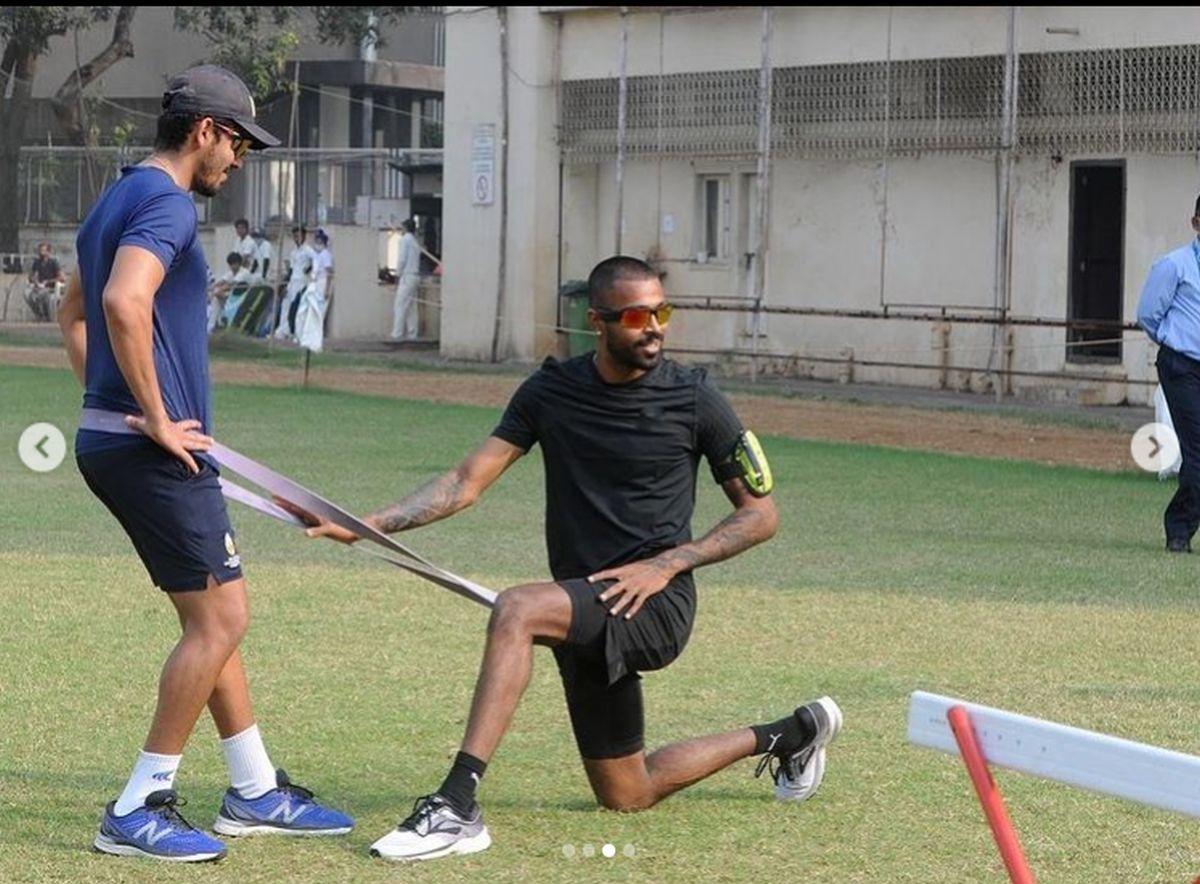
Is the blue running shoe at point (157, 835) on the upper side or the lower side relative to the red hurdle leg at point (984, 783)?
lower

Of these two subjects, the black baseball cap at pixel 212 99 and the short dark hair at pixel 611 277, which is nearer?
the black baseball cap at pixel 212 99

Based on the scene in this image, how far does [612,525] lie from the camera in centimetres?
681

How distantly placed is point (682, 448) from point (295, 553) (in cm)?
677

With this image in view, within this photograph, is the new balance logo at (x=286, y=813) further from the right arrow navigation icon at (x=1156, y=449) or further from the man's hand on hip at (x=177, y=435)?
the right arrow navigation icon at (x=1156, y=449)

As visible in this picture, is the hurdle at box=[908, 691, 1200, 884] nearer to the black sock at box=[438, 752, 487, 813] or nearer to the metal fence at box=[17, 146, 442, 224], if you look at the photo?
the black sock at box=[438, 752, 487, 813]

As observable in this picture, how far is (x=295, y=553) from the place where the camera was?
1330 cm

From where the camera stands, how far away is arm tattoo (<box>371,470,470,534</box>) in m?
6.84

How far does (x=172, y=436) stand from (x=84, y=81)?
40.1 m

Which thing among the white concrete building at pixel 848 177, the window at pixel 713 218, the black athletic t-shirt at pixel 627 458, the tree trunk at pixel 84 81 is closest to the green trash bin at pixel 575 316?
the white concrete building at pixel 848 177

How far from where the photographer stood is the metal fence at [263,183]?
142ft

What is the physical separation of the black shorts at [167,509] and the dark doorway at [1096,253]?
66.7ft

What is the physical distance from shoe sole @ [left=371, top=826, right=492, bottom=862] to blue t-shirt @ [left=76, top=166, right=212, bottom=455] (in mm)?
1285

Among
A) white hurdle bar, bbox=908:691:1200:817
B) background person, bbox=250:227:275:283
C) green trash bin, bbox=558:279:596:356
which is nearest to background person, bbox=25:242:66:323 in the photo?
background person, bbox=250:227:275:283

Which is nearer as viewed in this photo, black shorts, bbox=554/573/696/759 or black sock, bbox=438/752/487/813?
black sock, bbox=438/752/487/813
